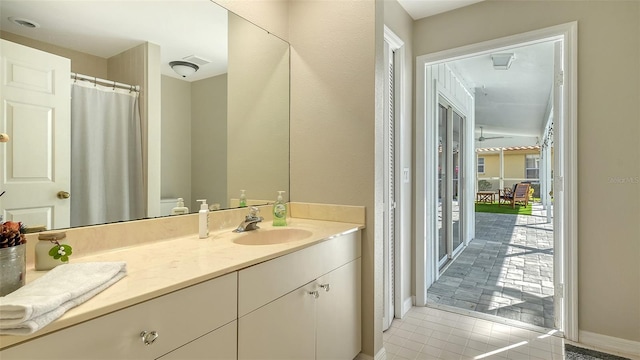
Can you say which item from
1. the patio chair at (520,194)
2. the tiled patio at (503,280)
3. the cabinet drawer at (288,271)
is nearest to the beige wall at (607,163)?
the tiled patio at (503,280)

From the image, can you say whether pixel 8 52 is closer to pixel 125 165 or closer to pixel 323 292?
pixel 125 165

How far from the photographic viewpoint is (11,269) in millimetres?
742

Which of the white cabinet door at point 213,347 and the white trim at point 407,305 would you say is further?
the white trim at point 407,305

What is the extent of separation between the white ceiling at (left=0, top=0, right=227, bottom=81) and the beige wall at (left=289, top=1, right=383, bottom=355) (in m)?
0.55

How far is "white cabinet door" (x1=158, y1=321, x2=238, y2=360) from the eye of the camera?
0.87m

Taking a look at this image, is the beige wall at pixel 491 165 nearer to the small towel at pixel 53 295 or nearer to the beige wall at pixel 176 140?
the beige wall at pixel 176 140

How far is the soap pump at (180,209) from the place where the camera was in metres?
1.47

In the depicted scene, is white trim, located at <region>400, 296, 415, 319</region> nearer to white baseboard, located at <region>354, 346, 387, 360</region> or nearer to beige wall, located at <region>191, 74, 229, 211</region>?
white baseboard, located at <region>354, 346, 387, 360</region>

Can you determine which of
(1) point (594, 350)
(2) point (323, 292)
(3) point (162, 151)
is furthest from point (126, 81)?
(1) point (594, 350)

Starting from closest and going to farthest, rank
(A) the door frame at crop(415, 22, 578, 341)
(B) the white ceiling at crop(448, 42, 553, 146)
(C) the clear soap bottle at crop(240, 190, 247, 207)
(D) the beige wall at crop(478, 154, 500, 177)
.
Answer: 1. (C) the clear soap bottle at crop(240, 190, 247, 207)
2. (A) the door frame at crop(415, 22, 578, 341)
3. (B) the white ceiling at crop(448, 42, 553, 146)
4. (D) the beige wall at crop(478, 154, 500, 177)

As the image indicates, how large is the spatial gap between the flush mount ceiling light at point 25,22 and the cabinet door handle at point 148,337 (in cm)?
109

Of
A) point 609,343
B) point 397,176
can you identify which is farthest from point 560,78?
point 609,343

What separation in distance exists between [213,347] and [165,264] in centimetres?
32

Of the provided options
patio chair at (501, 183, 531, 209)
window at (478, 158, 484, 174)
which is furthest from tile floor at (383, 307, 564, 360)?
window at (478, 158, 484, 174)
